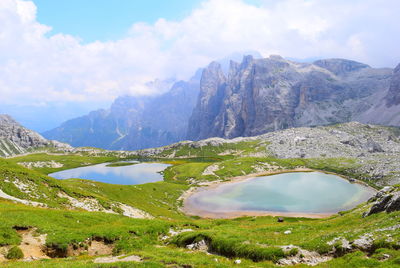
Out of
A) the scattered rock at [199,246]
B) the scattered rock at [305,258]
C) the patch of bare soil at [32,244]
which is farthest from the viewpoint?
the scattered rock at [199,246]

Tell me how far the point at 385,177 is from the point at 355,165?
97.9 ft

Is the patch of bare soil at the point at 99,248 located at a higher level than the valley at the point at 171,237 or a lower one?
lower

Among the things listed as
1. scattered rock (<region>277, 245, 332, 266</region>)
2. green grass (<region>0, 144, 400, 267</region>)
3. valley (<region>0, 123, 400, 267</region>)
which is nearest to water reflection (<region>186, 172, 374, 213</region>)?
valley (<region>0, 123, 400, 267</region>)

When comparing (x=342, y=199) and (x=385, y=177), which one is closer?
(x=342, y=199)

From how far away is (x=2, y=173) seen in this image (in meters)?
49.6

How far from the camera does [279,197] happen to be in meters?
101

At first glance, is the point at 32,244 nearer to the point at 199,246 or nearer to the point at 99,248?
the point at 99,248

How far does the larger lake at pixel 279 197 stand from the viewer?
86325 mm

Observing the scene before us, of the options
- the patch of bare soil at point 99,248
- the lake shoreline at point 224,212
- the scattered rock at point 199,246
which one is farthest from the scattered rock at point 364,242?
the lake shoreline at point 224,212

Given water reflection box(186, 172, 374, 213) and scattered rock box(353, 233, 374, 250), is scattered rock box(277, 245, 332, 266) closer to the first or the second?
scattered rock box(353, 233, 374, 250)

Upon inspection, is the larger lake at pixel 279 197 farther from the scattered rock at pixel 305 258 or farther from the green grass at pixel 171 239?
the scattered rock at pixel 305 258

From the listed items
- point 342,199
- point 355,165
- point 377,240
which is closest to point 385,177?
point 355,165

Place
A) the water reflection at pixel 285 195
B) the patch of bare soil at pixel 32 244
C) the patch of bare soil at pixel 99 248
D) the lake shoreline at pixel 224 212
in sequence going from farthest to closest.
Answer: the water reflection at pixel 285 195 < the lake shoreline at pixel 224 212 < the patch of bare soil at pixel 99 248 < the patch of bare soil at pixel 32 244

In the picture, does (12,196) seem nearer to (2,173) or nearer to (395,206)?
(2,173)
